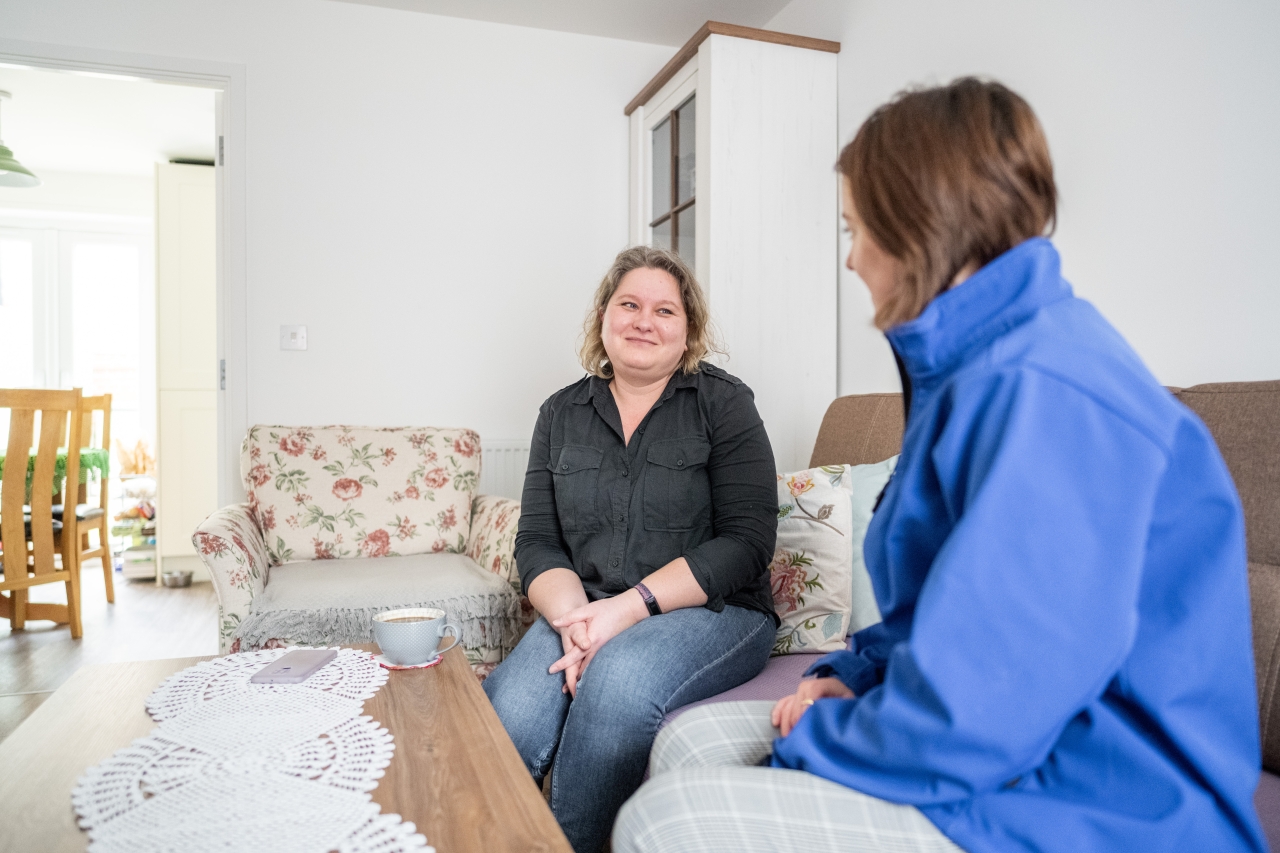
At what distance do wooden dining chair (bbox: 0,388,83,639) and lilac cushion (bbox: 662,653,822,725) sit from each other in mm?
2825

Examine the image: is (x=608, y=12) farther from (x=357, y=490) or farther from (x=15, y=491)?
(x=15, y=491)

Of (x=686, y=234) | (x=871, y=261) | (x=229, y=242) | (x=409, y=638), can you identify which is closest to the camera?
(x=871, y=261)

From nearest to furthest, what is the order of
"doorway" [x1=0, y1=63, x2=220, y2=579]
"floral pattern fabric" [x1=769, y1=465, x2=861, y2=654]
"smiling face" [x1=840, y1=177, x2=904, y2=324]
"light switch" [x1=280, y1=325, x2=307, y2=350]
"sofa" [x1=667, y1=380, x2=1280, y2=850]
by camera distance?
"smiling face" [x1=840, y1=177, x2=904, y2=324] → "sofa" [x1=667, y1=380, x2=1280, y2=850] → "floral pattern fabric" [x1=769, y1=465, x2=861, y2=654] → "light switch" [x1=280, y1=325, x2=307, y2=350] → "doorway" [x1=0, y1=63, x2=220, y2=579]

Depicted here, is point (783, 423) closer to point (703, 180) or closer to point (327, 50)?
point (703, 180)

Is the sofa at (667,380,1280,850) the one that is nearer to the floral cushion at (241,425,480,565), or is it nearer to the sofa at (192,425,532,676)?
the sofa at (192,425,532,676)

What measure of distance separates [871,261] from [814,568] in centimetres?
94

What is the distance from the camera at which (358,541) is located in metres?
2.51

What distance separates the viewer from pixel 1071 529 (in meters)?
0.60

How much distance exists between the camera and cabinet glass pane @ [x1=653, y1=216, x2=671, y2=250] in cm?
295

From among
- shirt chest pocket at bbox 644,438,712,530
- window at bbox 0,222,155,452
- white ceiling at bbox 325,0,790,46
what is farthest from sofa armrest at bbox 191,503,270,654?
window at bbox 0,222,155,452

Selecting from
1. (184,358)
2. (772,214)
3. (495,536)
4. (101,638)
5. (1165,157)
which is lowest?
(101,638)

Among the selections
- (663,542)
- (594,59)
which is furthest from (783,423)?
(594,59)

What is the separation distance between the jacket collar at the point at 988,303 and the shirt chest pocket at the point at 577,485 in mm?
927

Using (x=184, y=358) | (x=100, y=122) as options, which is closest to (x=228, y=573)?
(x=184, y=358)
